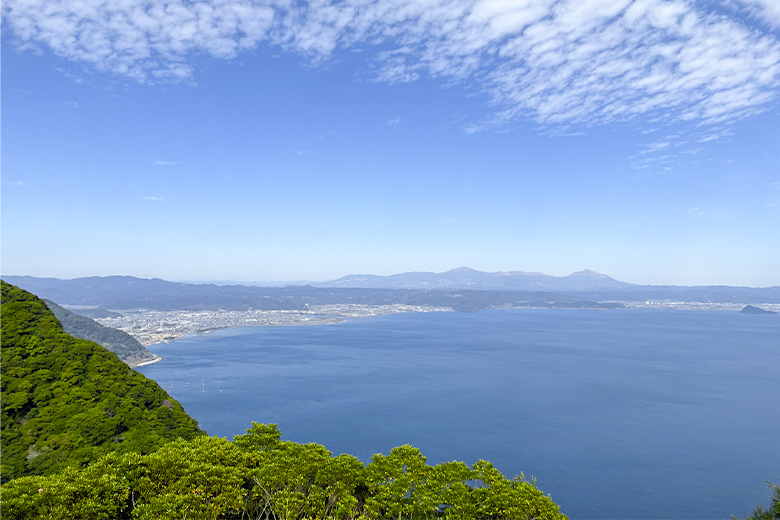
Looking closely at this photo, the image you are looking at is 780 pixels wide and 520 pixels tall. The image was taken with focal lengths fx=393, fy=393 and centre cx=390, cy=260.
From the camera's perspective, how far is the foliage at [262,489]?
10.8 metres

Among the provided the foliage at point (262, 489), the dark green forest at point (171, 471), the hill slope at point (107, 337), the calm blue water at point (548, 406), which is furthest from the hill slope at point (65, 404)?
the hill slope at point (107, 337)

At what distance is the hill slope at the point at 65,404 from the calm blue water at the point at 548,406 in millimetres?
30435

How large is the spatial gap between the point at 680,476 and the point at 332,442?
40.3m

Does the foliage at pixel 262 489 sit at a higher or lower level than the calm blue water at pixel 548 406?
higher

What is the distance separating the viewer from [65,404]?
21359mm

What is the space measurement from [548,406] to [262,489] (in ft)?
211

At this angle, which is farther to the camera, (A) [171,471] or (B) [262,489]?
(B) [262,489]

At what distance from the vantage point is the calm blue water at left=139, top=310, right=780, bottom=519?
42.1 meters

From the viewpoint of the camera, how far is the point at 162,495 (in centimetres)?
1159

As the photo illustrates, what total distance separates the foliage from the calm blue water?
98.4 feet

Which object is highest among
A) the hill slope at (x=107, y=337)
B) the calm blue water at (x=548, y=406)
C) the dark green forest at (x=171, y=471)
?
the dark green forest at (x=171, y=471)

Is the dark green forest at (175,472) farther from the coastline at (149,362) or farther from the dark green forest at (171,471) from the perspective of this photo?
the coastline at (149,362)

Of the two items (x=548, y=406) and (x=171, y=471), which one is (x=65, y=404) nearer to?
(x=171, y=471)

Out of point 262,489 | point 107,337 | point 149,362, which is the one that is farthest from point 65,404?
point 107,337
